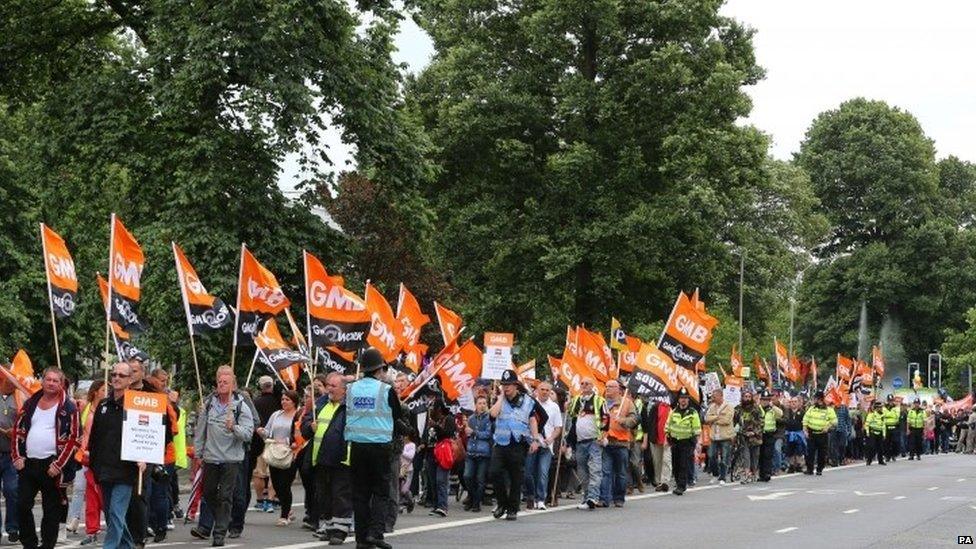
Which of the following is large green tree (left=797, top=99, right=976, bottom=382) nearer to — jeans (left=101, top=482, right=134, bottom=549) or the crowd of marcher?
the crowd of marcher

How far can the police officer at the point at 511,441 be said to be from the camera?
1897 cm

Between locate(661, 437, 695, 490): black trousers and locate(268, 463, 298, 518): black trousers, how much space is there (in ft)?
27.0

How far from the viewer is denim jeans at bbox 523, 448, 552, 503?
68.9ft

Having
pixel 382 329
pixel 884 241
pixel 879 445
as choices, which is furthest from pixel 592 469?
pixel 884 241

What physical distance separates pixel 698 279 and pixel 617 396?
20.7 metres

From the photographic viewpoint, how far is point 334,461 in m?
15.3

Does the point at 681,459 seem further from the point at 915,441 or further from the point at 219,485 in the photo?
the point at 915,441

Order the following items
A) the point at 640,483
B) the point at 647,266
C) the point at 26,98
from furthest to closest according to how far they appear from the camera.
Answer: the point at 647,266
the point at 26,98
the point at 640,483

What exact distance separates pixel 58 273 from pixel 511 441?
574 cm

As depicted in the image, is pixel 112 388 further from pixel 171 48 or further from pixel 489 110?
pixel 489 110

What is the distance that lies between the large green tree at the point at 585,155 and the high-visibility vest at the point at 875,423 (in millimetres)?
5908

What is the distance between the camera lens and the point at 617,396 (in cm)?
2219

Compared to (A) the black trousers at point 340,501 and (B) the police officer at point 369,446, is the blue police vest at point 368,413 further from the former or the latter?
(A) the black trousers at point 340,501

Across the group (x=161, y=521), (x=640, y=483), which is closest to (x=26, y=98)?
(x=640, y=483)
